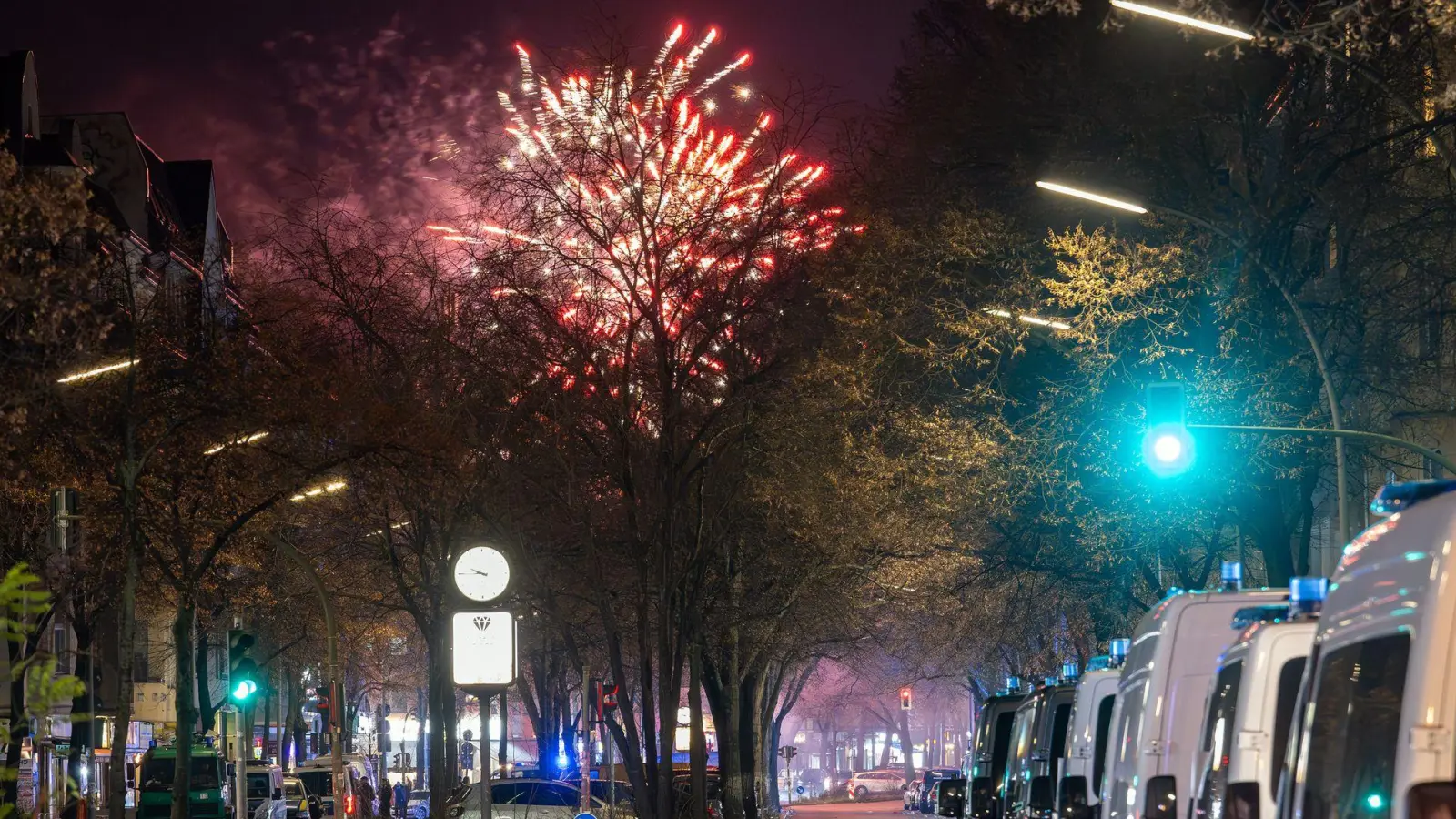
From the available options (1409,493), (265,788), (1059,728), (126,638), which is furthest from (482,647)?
(265,788)

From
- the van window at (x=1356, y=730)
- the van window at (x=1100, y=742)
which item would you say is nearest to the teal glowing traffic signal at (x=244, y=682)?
the van window at (x=1100, y=742)

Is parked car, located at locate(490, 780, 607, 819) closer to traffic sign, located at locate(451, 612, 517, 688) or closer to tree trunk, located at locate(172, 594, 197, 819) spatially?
tree trunk, located at locate(172, 594, 197, 819)

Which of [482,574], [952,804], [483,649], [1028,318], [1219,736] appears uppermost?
[1028,318]

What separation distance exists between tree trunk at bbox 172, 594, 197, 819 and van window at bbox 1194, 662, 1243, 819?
881 inches

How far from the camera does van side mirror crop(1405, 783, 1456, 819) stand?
535cm

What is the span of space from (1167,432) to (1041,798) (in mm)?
6351

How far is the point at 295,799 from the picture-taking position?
165 ft

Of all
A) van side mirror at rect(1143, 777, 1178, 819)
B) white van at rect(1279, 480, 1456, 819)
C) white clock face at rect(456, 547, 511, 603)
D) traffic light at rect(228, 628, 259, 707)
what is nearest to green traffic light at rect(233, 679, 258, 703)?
traffic light at rect(228, 628, 259, 707)

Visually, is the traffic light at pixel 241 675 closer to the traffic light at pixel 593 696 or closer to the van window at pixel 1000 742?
the van window at pixel 1000 742

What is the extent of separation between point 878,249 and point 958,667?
47770 millimetres

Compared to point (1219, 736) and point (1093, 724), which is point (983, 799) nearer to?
point (1093, 724)

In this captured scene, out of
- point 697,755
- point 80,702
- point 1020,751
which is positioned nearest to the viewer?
point 1020,751

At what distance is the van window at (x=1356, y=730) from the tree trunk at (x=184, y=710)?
25.3m

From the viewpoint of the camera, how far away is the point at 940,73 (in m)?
29.3
